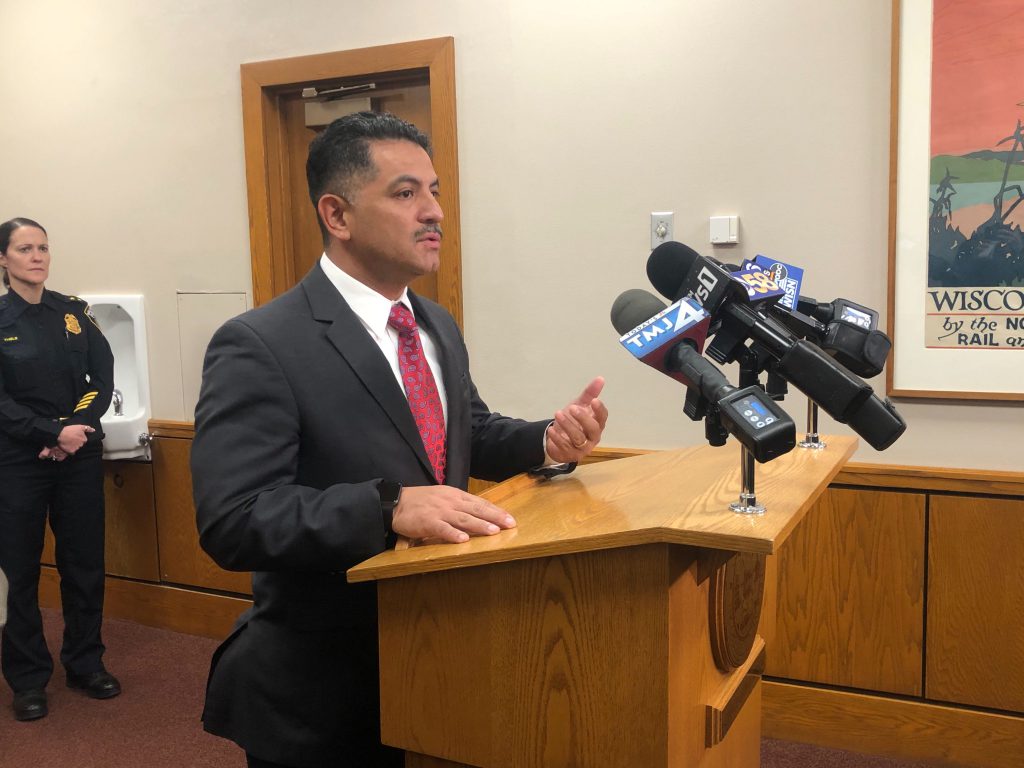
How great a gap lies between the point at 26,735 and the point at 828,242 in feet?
9.85

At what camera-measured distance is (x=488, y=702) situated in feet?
3.74

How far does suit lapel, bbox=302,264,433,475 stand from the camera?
1.44m

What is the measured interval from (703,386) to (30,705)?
3.00 m

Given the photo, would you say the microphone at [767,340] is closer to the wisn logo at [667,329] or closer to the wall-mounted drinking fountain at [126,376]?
the wisn logo at [667,329]

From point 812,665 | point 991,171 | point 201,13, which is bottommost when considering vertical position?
point 812,665

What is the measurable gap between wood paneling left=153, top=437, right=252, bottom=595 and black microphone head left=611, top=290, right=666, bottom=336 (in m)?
2.96

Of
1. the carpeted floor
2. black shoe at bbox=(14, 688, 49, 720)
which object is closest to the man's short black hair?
the carpeted floor

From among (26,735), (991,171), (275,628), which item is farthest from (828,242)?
(26,735)

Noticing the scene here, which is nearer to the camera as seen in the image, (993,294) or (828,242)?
(993,294)

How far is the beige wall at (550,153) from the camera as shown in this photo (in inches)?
108

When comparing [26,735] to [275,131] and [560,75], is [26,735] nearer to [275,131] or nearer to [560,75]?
[275,131]

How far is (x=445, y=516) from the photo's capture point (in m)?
1.17

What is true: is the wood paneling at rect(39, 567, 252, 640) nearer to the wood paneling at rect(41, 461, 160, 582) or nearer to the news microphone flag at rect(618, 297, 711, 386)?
the wood paneling at rect(41, 461, 160, 582)

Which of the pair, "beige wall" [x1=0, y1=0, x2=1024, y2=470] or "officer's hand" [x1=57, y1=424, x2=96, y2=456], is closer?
"beige wall" [x1=0, y1=0, x2=1024, y2=470]
